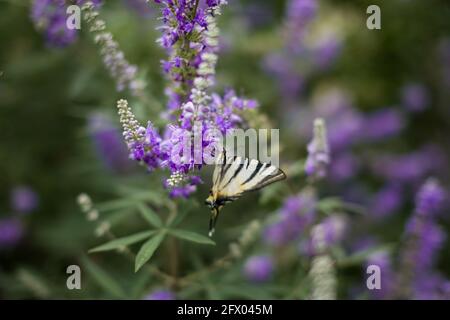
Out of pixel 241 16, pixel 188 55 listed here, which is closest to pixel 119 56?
pixel 188 55

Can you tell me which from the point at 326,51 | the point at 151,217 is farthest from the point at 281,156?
the point at 326,51

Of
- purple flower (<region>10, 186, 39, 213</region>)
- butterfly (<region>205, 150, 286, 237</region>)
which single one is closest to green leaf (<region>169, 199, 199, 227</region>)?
butterfly (<region>205, 150, 286, 237</region>)

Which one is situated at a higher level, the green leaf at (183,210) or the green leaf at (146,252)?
the green leaf at (183,210)

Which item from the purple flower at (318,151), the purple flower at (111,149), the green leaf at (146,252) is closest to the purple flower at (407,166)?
the purple flower at (111,149)

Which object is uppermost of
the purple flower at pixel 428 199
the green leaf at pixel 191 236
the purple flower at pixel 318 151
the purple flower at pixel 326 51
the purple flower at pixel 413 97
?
the purple flower at pixel 326 51

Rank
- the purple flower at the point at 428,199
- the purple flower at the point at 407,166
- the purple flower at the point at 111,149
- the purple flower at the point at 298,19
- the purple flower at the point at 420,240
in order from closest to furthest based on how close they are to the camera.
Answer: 1. the purple flower at the point at 428,199
2. the purple flower at the point at 420,240
3. the purple flower at the point at 111,149
4. the purple flower at the point at 298,19
5. the purple flower at the point at 407,166

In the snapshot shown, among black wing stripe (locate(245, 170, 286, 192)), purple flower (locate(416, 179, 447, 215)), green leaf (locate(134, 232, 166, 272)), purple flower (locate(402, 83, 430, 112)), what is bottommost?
green leaf (locate(134, 232, 166, 272))

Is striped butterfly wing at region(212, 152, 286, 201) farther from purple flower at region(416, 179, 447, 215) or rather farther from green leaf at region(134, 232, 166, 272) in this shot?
purple flower at region(416, 179, 447, 215)

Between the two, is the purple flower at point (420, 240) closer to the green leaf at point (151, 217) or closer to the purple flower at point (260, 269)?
the purple flower at point (260, 269)
